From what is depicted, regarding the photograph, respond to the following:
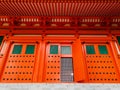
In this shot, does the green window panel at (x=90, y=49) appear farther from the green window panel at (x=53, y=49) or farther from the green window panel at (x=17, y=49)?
the green window panel at (x=17, y=49)

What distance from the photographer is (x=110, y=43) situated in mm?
6195

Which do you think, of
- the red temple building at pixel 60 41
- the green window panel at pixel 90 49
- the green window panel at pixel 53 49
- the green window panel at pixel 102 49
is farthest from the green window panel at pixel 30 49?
the green window panel at pixel 102 49

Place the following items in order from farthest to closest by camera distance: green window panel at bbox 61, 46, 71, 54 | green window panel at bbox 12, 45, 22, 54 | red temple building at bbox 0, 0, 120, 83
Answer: green window panel at bbox 61, 46, 71, 54
green window panel at bbox 12, 45, 22, 54
red temple building at bbox 0, 0, 120, 83

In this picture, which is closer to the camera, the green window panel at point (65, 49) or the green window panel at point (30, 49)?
the green window panel at point (30, 49)

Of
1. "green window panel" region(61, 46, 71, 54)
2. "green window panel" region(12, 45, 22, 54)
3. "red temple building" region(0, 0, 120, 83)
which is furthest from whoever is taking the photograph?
"green window panel" region(61, 46, 71, 54)

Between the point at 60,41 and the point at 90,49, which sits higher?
the point at 60,41

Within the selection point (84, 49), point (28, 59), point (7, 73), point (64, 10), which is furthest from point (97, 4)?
point (7, 73)


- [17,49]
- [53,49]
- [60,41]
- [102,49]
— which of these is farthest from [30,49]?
[102,49]

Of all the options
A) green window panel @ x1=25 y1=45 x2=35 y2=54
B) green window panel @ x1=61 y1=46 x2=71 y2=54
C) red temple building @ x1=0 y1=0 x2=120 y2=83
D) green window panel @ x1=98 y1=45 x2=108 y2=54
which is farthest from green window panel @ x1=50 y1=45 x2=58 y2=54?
green window panel @ x1=98 y1=45 x2=108 y2=54

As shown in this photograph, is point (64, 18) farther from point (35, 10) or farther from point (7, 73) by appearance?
point (7, 73)

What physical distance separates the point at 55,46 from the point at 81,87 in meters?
2.28

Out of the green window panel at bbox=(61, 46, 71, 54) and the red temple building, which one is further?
the green window panel at bbox=(61, 46, 71, 54)

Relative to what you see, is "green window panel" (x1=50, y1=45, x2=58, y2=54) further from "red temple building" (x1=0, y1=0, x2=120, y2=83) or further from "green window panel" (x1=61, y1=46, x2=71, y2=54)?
"green window panel" (x1=61, y1=46, x2=71, y2=54)

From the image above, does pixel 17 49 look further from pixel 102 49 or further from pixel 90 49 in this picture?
pixel 102 49
